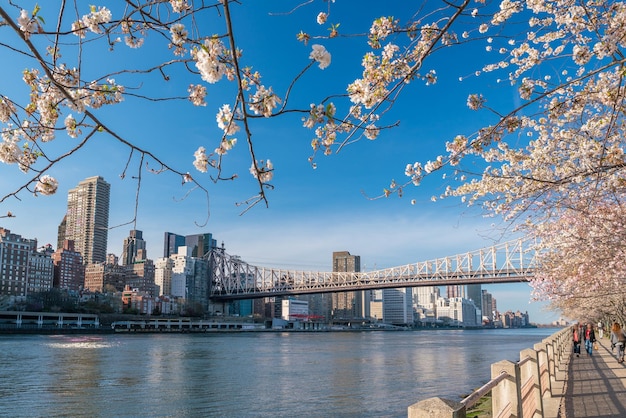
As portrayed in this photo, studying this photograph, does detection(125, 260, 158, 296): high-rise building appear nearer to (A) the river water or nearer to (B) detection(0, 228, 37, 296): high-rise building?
(B) detection(0, 228, 37, 296): high-rise building

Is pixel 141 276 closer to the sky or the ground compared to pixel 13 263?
closer to the ground

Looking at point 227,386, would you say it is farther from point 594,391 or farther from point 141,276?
point 141,276

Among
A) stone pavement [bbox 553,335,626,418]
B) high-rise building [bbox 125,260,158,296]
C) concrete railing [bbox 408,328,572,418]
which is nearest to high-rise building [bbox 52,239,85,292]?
high-rise building [bbox 125,260,158,296]

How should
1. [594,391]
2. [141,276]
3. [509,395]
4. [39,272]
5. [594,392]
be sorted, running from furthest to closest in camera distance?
[141,276] → [39,272] → [594,391] → [594,392] → [509,395]

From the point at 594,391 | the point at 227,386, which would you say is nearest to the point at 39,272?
the point at 227,386

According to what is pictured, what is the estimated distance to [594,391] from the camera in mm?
10758

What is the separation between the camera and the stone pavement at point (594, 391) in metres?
8.49

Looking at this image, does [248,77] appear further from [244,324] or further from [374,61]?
[244,324]

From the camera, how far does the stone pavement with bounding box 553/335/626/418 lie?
27.9 ft

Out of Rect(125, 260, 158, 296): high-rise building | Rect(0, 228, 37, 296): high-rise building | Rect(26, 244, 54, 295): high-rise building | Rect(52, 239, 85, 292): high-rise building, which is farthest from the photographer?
Rect(125, 260, 158, 296): high-rise building

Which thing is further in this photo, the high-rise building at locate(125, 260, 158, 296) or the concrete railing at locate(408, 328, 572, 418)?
the high-rise building at locate(125, 260, 158, 296)

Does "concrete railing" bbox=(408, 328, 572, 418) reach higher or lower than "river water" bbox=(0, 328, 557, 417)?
higher

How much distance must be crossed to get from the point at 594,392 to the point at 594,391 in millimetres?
162

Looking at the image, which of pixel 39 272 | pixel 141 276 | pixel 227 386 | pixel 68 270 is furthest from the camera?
pixel 141 276
